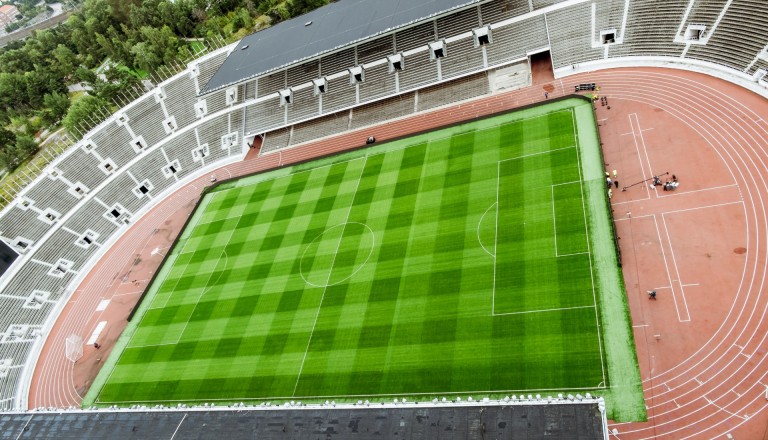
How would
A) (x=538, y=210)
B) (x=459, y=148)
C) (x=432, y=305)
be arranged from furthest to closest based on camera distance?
1. (x=459, y=148)
2. (x=538, y=210)
3. (x=432, y=305)

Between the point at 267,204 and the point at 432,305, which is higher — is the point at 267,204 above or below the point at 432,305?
above

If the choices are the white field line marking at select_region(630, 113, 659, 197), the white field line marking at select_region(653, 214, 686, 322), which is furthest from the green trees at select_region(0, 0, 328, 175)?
the white field line marking at select_region(653, 214, 686, 322)

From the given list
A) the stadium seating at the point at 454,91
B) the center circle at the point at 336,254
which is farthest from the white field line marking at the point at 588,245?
the center circle at the point at 336,254

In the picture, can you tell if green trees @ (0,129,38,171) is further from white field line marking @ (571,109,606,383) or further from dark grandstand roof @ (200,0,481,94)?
white field line marking @ (571,109,606,383)

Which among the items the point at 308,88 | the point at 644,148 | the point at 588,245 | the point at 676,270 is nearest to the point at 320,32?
the point at 308,88

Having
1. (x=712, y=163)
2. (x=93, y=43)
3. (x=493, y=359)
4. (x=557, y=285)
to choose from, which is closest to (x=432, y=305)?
(x=493, y=359)

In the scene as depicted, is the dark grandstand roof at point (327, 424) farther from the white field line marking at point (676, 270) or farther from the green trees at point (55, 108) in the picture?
the green trees at point (55, 108)

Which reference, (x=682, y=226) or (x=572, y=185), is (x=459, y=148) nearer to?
(x=572, y=185)

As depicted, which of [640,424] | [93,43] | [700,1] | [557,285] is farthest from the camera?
[93,43]
